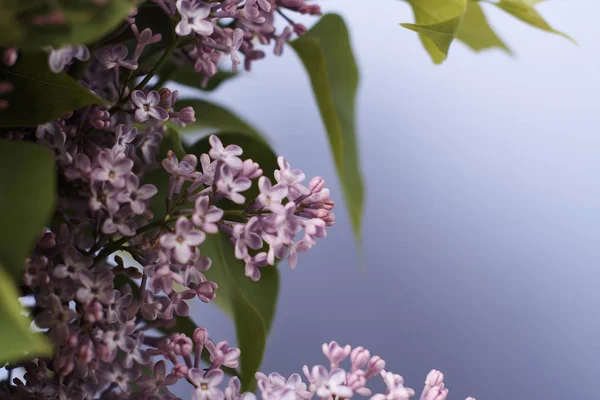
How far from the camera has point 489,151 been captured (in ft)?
3.08

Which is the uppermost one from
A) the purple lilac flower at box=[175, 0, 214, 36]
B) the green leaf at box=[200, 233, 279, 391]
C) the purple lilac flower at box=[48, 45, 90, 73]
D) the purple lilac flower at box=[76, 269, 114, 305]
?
the purple lilac flower at box=[175, 0, 214, 36]

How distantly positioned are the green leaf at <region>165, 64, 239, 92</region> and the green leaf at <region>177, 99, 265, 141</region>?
13 mm

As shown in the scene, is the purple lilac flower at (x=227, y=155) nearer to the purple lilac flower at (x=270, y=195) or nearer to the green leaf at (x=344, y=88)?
the purple lilac flower at (x=270, y=195)

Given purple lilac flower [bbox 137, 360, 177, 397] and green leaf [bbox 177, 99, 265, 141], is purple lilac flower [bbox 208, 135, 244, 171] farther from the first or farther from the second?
green leaf [bbox 177, 99, 265, 141]

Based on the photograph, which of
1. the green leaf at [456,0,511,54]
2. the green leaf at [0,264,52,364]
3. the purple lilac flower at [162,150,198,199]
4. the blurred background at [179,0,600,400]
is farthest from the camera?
the blurred background at [179,0,600,400]

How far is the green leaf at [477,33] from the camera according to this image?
1.36 feet

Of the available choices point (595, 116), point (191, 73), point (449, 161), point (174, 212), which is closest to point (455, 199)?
point (449, 161)

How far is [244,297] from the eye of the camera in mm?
354

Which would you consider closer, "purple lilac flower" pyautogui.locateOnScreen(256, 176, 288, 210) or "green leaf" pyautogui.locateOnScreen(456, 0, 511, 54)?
"purple lilac flower" pyautogui.locateOnScreen(256, 176, 288, 210)

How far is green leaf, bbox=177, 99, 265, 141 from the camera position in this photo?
Answer: 47 centimetres

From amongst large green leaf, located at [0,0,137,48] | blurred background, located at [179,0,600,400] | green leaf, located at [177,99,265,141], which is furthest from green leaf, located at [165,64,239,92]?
blurred background, located at [179,0,600,400]

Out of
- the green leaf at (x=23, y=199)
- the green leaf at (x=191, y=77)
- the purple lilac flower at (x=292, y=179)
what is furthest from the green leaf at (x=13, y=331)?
the green leaf at (x=191, y=77)

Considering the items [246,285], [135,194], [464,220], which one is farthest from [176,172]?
[464,220]

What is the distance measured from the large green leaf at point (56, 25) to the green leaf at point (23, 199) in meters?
0.04
